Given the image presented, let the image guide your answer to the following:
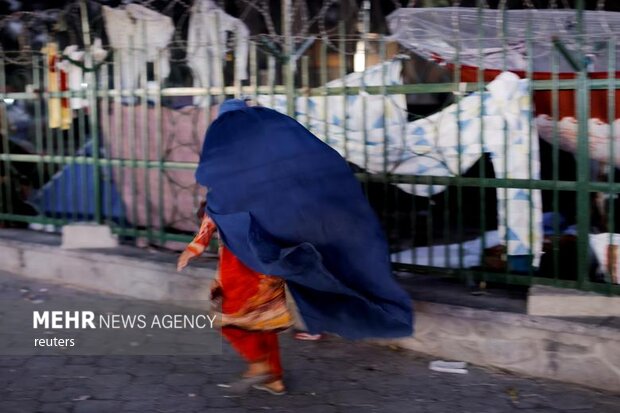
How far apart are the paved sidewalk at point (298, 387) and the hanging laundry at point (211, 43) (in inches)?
80.7

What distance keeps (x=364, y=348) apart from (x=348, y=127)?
1430 millimetres

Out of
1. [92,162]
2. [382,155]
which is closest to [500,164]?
[382,155]

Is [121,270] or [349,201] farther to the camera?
[121,270]

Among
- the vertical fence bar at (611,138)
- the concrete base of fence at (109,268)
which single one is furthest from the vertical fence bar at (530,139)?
the concrete base of fence at (109,268)

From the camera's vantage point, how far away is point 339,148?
5312 mm

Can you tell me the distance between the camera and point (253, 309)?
4.07 metres

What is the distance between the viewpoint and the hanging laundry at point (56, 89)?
266 inches

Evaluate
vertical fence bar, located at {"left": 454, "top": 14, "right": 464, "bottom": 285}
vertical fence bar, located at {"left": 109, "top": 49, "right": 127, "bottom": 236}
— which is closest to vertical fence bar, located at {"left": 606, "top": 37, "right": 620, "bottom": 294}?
vertical fence bar, located at {"left": 454, "top": 14, "right": 464, "bottom": 285}

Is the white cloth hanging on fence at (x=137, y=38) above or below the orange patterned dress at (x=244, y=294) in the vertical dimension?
above

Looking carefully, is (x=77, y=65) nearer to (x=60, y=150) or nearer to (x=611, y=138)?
(x=60, y=150)

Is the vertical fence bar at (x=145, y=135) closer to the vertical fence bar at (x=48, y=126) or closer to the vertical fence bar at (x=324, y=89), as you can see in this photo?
the vertical fence bar at (x=48, y=126)

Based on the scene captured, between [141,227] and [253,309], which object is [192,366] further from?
[141,227]

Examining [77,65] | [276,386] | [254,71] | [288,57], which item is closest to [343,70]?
[288,57]

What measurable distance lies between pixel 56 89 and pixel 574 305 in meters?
4.59
